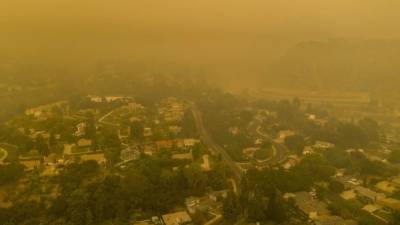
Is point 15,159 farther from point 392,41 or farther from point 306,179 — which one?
point 392,41

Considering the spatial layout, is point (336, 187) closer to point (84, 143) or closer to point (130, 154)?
point (130, 154)

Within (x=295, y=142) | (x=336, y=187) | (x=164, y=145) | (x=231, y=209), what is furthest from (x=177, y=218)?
(x=295, y=142)

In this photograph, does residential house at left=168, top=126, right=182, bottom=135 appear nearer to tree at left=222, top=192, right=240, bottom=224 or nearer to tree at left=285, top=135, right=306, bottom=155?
tree at left=285, top=135, right=306, bottom=155

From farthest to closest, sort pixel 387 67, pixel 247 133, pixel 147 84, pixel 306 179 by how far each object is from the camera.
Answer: pixel 387 67
pixel 147 84
pixel 247 133
pixel 306 179

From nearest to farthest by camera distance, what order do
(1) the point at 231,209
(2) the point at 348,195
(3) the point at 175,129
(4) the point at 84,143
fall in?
1. (1) the point at 231,209
2. (2) the point at 348,195
3. (4) the point at 84,143
4. (3) the point at 175,129

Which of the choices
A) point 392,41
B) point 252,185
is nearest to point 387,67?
point 392,41

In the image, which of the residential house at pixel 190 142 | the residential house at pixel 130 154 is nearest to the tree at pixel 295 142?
the residential house at pixel 190 142

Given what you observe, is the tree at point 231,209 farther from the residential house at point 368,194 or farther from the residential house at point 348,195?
the residential house at point 368,194

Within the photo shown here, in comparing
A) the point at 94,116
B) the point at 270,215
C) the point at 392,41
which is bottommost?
the point at 270,215
